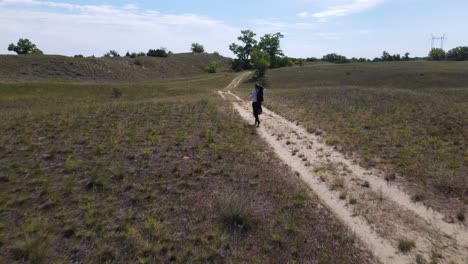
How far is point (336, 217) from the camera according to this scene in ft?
25.5

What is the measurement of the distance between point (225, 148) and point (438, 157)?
25.9 feet

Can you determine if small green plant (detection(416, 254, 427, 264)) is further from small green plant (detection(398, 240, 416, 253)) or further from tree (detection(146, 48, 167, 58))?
tree (detection(146, 48, 167, 58))

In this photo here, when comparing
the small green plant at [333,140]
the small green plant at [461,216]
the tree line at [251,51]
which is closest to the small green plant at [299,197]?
the small green plant at [461,216]

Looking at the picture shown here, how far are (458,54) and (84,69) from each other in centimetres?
13626

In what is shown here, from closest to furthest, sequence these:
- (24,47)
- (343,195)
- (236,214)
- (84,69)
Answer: (236,214) → (343,195) → (84,69) → (24,47)

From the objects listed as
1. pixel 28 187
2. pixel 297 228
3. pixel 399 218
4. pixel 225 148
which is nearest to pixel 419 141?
pixel 399 218

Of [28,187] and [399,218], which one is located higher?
[28,187]

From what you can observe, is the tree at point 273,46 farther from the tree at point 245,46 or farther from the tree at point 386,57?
the tree at point 386,57

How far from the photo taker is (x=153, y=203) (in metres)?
8.07

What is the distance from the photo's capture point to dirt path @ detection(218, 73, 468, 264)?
6.50m

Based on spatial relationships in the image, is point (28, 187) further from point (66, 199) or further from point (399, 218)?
point (399, 218)

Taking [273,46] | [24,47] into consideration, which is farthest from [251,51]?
[24,47]

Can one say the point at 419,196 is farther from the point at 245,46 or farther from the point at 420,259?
the point at 245,46

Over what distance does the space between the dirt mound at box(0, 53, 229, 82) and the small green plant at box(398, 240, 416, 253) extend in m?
53.4
